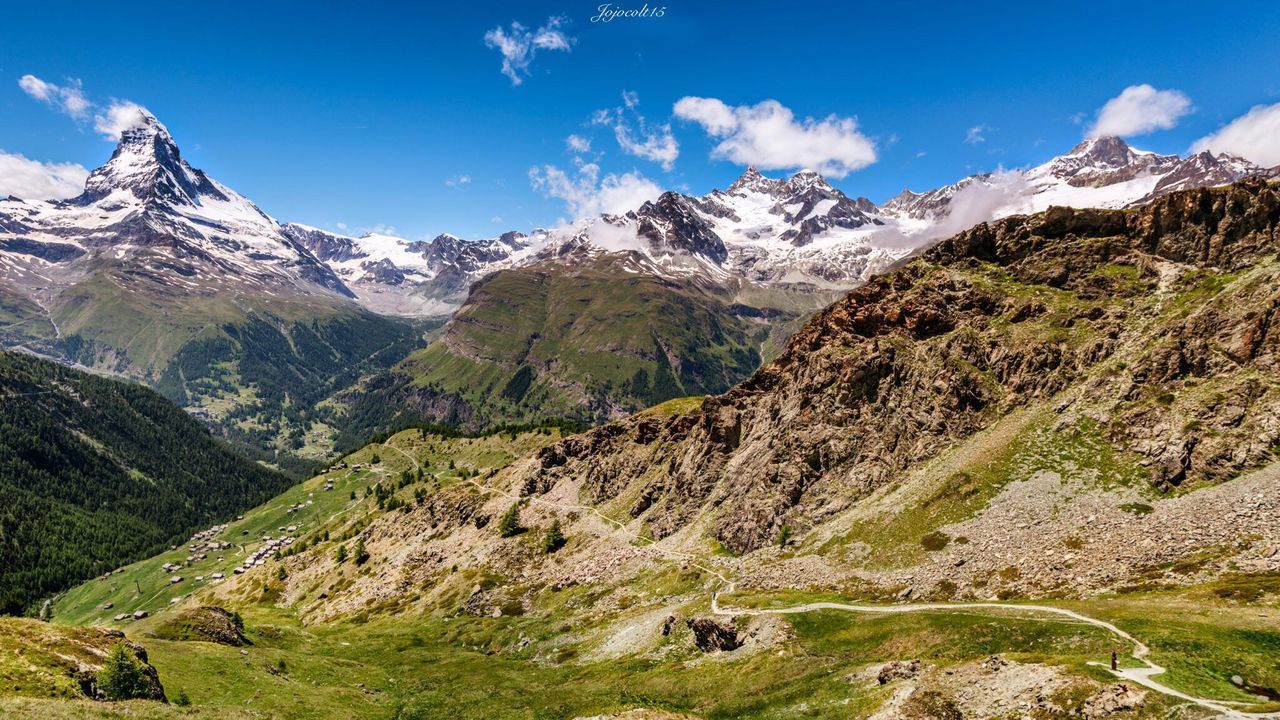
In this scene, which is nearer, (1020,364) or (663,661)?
(663,661)

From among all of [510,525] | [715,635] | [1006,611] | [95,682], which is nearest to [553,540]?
[510,525]

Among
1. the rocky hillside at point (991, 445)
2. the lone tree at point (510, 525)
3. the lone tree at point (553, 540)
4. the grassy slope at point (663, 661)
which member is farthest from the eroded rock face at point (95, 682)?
the lone tree at point (510, 525)

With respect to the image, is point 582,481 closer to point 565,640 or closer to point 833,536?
point 565,640

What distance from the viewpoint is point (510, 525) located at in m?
165

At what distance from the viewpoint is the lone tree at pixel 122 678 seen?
52781 millimetres

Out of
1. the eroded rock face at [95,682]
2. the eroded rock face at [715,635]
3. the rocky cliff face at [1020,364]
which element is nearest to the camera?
the eroded rock face at [95,682]

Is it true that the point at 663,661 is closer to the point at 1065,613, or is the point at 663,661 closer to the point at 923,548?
the point at 923,548

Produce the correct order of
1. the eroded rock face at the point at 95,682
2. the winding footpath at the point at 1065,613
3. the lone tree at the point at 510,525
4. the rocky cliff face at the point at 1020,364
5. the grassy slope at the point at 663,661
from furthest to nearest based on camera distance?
the lone tree at the point at 510,525 < the rocky cliff face at the point at 1020,364 < the eroded rock face at the point at 95,682 < the grassy slope at the point at 663,661 < the winding footpath at the point at 1065,613

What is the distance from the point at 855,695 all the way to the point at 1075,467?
189 ft

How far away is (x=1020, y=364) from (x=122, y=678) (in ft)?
435

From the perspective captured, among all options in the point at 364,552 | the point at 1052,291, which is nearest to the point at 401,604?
the point at 364,552

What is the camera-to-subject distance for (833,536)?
97812 millimetres

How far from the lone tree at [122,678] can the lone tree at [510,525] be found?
11025 centimetres

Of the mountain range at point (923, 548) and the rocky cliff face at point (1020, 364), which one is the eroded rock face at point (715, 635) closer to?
the mountain range at point (923, 548)
